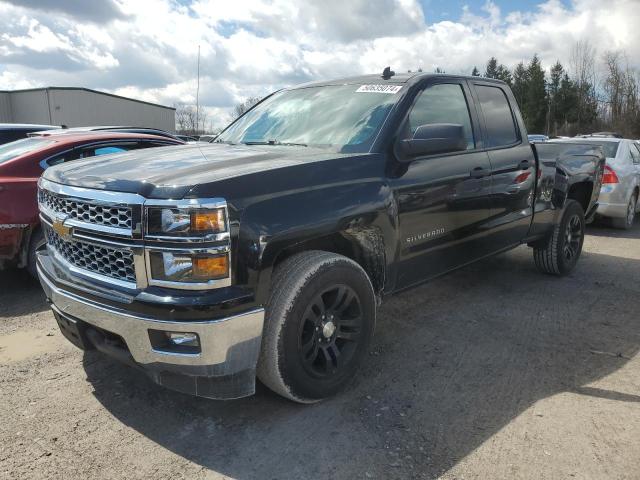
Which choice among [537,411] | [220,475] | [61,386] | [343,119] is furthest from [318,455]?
[343,119]

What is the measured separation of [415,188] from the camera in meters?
3.43

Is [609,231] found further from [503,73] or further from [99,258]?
[503,73]

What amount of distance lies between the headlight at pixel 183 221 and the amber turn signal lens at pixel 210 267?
119 millimetres

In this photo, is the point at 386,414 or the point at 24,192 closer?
the point at 386,414

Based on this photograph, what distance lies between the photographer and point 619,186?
28.3 ft

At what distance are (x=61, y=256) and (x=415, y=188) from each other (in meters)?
2.18

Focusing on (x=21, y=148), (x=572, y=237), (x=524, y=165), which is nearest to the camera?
(x=524, y=165)

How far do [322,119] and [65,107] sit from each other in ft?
121

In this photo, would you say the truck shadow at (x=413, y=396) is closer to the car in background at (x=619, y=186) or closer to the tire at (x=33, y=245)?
the tire at (x=33, y=245)

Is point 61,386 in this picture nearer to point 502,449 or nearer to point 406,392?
point 406,392

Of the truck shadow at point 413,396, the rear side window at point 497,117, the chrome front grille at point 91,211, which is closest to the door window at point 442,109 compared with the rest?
the rear side window at point 497,117

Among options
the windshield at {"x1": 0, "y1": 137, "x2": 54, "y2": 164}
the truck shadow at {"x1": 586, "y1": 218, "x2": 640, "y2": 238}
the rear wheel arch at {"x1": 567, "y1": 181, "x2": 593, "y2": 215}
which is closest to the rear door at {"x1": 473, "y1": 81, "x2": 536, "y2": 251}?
the rear wheel arch at {"x1": 567, "y1": 181, "x2": 593, "y2": 215}

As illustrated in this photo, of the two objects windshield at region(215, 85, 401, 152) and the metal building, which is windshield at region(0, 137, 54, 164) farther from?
the metal building

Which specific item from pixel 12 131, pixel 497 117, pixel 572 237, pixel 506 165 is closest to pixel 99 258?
pixel 506 165
